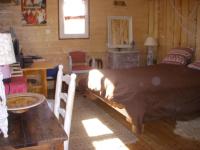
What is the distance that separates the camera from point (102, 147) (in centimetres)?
302

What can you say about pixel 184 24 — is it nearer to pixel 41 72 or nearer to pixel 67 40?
pixel 67 40

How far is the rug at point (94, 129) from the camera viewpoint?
10.3 ft

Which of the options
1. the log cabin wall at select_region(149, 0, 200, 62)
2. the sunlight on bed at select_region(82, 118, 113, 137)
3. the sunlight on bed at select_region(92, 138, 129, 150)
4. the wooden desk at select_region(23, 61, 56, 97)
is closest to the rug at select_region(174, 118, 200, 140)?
the sunlight on bed at select_region(92, 138, 129, 150)

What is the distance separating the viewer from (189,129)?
3486 mm

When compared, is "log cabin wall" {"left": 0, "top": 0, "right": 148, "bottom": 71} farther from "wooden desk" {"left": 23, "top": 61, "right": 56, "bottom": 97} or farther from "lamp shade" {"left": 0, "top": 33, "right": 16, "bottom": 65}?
"lamp shade" {"left": 0, "top": 33, "right": 16, "bottom": 65}

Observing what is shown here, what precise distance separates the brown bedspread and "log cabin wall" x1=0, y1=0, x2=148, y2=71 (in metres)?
2.07

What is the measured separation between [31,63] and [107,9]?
7.99 ft

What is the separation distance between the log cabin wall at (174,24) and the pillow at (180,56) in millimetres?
219

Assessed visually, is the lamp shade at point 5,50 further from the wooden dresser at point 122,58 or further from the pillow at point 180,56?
the wooden dresser at point 122,58

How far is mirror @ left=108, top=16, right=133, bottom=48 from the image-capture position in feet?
20.2

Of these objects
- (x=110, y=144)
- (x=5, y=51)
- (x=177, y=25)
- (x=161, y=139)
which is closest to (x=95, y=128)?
(x=110, y=144)

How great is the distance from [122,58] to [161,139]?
117 inches

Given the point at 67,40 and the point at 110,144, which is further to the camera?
the point at 67,40

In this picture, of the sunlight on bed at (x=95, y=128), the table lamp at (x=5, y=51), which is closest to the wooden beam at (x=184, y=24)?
the sunlight on bed at (x=95, y=128)
